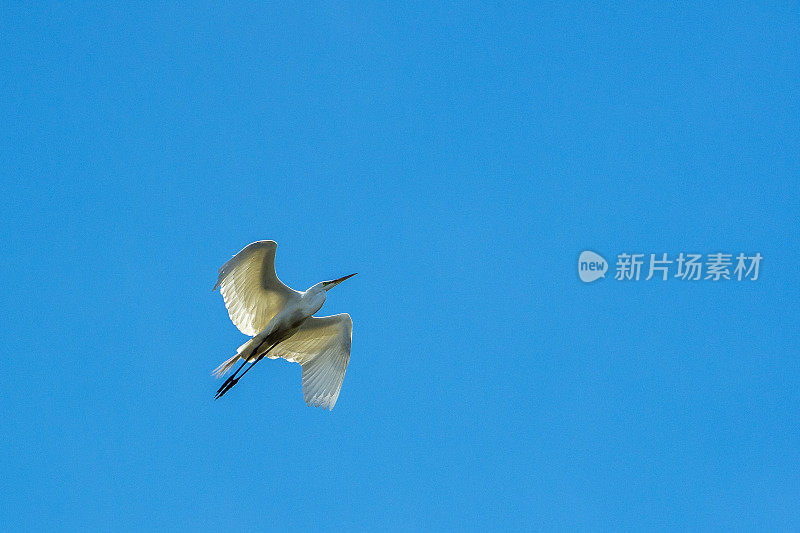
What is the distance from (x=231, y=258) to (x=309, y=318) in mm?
1897

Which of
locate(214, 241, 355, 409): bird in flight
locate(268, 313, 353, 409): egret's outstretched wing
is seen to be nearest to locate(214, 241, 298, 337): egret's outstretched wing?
locate(214, 241, 355, 409): bird in flight

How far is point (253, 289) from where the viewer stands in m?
14.3

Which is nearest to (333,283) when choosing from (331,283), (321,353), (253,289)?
(331,283)

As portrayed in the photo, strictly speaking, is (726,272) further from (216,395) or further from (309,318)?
(216,395)

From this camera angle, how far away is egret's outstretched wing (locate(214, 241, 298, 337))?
13.6m

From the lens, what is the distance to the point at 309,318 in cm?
1471

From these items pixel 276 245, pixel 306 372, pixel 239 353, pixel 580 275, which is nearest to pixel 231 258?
pixel 276 245

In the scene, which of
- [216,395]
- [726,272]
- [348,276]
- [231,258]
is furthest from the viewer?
[726,272]

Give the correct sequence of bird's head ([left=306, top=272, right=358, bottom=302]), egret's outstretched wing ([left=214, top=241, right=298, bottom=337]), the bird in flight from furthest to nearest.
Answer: bird's head ([left=306, top=272, right=358, bottom=302]) → the bird in flight → egret's outstretched wing ([left=214, top=241, right=298, bottom=337])

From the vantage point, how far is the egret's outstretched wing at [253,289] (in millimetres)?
13625

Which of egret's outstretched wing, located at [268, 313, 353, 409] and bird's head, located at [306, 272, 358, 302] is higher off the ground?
bird's head, located at [306, 272, 358, 302]

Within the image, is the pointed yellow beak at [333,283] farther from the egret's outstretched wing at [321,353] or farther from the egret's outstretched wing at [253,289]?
the egret's outstretched wing at [253,289]

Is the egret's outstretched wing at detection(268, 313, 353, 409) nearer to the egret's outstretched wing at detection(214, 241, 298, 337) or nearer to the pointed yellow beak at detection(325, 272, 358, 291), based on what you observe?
the pointed yellow beak at detection(325, 272, 358, 291)

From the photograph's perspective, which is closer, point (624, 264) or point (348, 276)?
point (348, 276)
